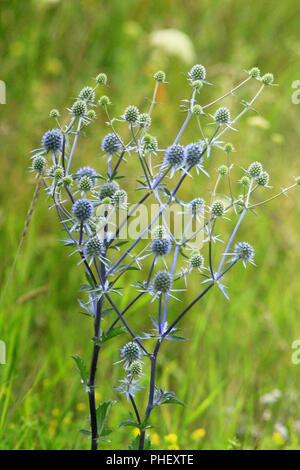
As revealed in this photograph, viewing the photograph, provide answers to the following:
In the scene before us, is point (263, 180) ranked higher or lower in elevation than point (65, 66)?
lower

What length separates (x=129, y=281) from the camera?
317 cm

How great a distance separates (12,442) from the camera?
2.09m

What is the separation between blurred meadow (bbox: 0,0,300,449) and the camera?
93.4 inches

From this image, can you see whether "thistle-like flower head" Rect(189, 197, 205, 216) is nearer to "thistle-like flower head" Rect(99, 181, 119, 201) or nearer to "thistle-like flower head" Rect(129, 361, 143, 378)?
"thistle-like flower head" Rect(99, 181, 119, 201)

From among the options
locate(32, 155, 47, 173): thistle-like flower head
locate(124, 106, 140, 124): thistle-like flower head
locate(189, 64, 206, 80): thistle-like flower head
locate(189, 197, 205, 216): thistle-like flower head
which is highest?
locate(189, 64, 206, 80): thistle-like flower head

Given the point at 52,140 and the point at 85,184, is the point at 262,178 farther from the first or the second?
the point at 52,140

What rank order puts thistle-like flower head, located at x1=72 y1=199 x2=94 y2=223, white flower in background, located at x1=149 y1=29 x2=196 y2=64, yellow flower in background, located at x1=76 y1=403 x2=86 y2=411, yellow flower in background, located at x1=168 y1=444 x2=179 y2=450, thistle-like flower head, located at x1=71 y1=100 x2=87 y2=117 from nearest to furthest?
thistle-like flower head, located at x1=72 y1=199 x2=94 y2=223, thistle-like flower head, located at x1=71 y1=100 x2=87 y2=117, yellow flower in background, located at x1=168 y1=444 x2=179 y2=450, yellow flower in background, located at x1=76 y1=403 x2=86 y2=411, white flower in background, located at x1=149 y1=29 x2=196 y2=64

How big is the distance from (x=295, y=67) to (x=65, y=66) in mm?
2079

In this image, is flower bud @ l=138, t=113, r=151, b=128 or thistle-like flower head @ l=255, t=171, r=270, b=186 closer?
flower bud @ l=138, t=113, r=151, b=128

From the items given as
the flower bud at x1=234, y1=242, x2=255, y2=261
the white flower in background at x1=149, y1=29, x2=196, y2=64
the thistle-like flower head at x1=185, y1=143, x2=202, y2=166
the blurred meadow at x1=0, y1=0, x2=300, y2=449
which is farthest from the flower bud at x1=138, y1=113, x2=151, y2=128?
the white flower in background at x1=149, y1=29, x2=196, y2=64

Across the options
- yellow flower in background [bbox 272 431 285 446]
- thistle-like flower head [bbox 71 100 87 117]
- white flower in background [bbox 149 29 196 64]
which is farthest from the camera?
white flower in background [bbox 149 29 196 64]

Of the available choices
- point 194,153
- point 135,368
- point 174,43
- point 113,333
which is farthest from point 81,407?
point 174,43

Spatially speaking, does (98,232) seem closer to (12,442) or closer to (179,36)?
(12,442)
